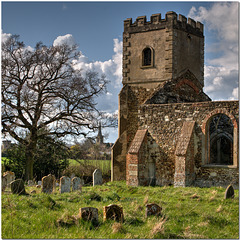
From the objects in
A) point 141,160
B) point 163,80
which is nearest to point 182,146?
point 141,160

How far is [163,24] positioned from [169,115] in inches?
271

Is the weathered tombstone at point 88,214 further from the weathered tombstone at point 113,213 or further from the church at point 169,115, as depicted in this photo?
the church at point 169,115

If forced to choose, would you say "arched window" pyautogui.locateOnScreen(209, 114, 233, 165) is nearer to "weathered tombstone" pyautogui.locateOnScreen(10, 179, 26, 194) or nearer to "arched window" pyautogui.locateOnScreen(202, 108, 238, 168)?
"arched window" pyautogui.locateOnScreen(202, 108, 238, 168)

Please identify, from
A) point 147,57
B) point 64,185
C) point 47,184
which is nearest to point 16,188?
point 47,184

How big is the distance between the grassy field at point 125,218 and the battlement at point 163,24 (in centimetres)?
1259

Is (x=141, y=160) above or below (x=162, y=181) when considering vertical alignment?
above

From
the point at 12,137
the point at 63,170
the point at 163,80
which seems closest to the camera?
the point at 163,80

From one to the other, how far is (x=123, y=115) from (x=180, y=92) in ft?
13.4

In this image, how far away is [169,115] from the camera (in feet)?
60.4

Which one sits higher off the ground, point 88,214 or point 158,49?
point 158,49

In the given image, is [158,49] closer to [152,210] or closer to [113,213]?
[152,210]

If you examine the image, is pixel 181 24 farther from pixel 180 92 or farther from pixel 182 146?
pixel 182 146

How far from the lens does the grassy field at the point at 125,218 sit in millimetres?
8430

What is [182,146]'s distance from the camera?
17031mm
